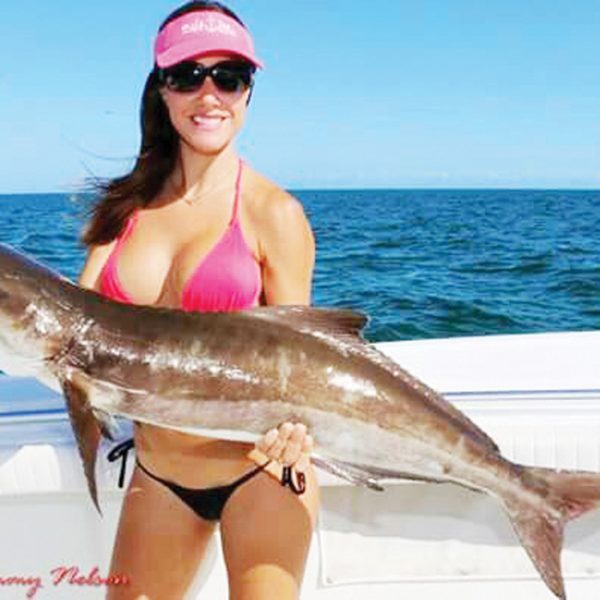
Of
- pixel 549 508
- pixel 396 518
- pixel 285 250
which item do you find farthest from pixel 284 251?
pixel 396 518

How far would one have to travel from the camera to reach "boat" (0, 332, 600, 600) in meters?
3.28

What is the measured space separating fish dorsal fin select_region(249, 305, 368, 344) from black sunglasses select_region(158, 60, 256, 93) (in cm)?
78

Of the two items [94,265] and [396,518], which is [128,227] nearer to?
[94,265]

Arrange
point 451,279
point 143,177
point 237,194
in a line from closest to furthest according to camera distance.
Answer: point 237,194, point 143,177, point 451,279

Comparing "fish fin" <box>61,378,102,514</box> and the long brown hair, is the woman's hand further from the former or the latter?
the long brown hair

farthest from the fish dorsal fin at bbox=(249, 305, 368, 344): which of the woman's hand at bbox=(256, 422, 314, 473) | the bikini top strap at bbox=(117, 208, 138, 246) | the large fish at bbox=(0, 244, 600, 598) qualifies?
the bikini top strap at bbox=(117, 208, 138, 246)

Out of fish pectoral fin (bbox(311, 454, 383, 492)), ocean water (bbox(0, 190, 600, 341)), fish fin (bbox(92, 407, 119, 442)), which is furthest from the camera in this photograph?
ocean water (bbox(0, 190, 600, 341))

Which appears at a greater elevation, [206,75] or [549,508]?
[206,75]

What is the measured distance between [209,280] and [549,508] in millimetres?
1273

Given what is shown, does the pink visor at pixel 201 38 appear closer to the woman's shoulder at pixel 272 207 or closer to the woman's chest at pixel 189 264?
the woman's shoulder at pixel 272 207

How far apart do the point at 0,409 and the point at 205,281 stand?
1.24 m

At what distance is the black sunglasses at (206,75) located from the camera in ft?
9.34

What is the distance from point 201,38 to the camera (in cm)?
283

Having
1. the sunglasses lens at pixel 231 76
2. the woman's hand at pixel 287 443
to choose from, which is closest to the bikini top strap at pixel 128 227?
the sunglasses lens at pixel 231 76
